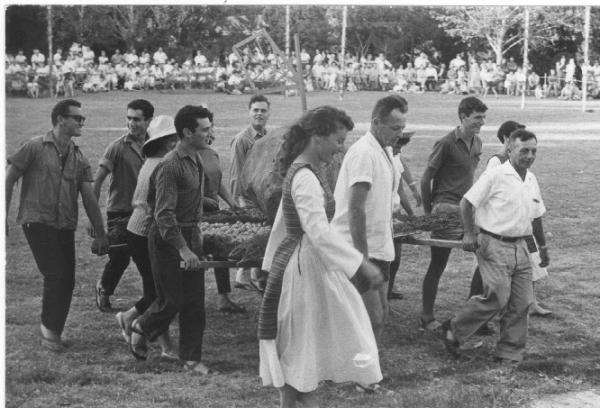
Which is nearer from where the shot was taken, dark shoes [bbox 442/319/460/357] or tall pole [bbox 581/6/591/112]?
dark shoes [bbox 442/319/460/357]

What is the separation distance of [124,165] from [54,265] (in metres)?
1.14

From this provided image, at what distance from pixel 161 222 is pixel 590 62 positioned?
928 cm

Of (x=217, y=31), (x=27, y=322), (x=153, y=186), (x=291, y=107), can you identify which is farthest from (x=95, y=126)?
(x=153, y=186)

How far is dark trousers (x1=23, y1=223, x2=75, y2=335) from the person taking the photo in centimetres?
612

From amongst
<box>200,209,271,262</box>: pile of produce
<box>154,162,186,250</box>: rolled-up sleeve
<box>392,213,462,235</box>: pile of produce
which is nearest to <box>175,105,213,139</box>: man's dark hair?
<box>154,162,186,250</box>: rolled-up sleeve

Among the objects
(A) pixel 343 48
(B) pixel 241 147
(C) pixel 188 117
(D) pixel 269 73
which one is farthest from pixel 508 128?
(A) pixel 343 48

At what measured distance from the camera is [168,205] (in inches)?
217

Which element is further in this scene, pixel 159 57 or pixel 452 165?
pixel 159 57

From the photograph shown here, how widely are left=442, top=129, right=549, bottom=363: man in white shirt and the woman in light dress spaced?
1614 mm

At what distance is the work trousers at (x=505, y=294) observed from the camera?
603 cm

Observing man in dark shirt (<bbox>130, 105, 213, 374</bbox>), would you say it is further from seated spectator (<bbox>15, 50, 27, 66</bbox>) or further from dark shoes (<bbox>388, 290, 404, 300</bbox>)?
dark shoes (<bbox>388, 290, 404, 300</bbox>)

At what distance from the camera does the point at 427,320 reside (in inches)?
273

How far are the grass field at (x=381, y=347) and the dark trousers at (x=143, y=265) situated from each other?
1.08 ft

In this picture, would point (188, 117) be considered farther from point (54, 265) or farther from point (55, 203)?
point (54, 265)
